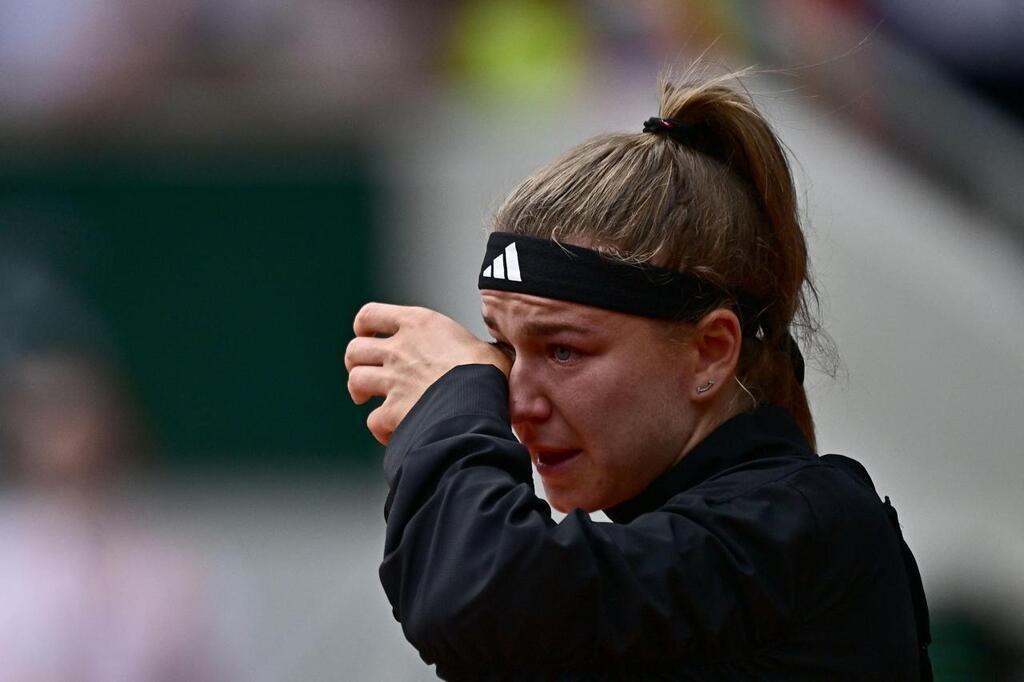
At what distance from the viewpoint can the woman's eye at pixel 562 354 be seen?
1.62m

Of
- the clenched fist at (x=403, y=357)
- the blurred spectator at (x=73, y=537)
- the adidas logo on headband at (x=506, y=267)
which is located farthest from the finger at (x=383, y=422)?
the blurred spectator at (x=73, y=537)

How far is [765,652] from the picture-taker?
1479 mm

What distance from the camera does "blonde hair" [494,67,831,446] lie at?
1.64 meters

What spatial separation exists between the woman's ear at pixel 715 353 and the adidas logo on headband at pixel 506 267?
222 mm

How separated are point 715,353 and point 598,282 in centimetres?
18

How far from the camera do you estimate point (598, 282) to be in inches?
62.8

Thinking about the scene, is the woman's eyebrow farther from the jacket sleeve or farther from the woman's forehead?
the jacket sleeve

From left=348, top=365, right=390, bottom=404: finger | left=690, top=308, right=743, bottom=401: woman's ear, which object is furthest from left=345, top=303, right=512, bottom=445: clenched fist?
left=690, top=308, right=743, bottom=401: woman's ear

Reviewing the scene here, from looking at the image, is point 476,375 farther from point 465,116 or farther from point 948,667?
point 465,116

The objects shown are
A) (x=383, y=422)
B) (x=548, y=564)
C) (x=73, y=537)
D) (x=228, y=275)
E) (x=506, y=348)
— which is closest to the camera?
(x=548, y=564)

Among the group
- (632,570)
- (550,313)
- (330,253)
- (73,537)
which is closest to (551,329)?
(550,313)

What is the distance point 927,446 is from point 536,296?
11.9 ft

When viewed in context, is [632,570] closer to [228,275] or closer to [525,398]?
[525,398]

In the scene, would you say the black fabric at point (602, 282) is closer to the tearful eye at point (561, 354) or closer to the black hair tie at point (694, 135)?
the tearful eye at point (561, 354)
